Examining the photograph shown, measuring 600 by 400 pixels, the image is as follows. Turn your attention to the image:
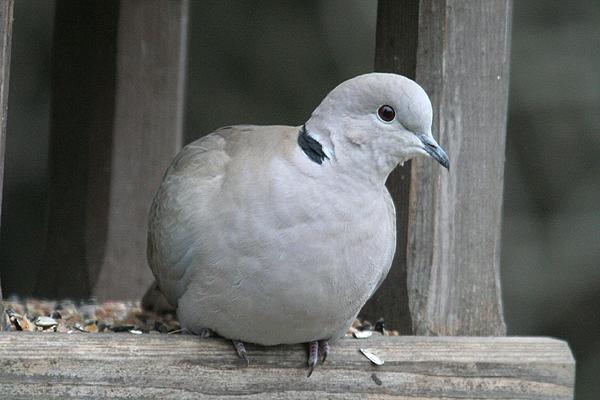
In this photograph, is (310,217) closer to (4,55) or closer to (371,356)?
(371,356)

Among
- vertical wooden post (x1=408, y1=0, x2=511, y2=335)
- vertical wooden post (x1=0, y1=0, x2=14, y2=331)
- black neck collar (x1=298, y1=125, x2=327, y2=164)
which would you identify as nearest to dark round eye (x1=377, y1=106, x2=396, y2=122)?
black neck collar (x1=298, y1=125, x2=327, y2=164)

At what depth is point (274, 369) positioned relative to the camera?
229 cm

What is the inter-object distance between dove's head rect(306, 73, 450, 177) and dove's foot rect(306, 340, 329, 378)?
544 mm

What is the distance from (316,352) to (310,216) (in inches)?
18.1

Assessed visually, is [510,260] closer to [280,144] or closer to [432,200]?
[432,200]

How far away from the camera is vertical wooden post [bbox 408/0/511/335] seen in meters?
2.57

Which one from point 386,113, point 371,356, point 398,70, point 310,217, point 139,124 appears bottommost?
point 371,356

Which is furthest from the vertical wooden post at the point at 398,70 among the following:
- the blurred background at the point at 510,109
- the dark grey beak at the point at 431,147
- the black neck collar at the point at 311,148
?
the blurred background at the point at 510,109

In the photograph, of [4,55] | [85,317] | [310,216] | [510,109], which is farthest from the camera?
[510,109]

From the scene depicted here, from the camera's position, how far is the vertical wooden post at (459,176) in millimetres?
2574

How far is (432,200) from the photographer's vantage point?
2.60 meters

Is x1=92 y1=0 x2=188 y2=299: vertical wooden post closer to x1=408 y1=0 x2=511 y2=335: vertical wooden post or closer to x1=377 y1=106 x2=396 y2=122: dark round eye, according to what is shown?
x1=408 y1=0 x2=511 y2=335: vertical wooden post

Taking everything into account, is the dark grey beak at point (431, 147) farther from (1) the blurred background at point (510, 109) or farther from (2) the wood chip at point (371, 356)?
(1) the blurred background at point (510, 109)

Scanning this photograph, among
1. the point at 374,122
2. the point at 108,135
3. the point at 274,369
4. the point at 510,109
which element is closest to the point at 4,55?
the point at 374,122
